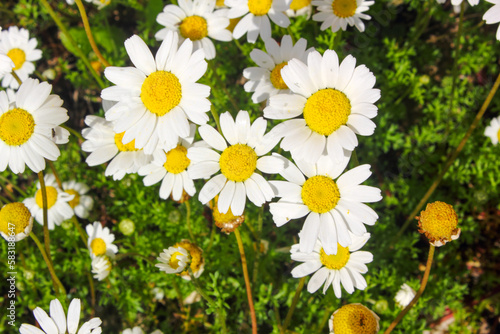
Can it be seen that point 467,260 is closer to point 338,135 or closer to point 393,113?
point 393,113

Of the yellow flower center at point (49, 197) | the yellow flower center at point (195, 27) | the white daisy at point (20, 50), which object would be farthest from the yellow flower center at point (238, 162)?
the white daisy at point (20, 50)

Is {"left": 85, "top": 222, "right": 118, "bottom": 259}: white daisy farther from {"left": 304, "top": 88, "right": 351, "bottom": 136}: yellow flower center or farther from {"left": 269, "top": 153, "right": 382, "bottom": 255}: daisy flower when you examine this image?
{"left": 304, "top": 88, "right": 351, "bottom": 136}: yellow flower center

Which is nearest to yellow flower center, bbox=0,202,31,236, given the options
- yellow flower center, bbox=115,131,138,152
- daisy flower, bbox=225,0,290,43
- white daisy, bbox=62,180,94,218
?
yellow flower center, bbox=115,131,138,152

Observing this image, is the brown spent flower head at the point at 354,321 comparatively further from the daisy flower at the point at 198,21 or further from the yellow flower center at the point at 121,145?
the daisy flower at the point at 198,21

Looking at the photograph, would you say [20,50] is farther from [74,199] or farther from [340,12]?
[340,12]

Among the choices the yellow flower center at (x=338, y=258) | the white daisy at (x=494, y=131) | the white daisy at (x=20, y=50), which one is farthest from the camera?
the white daisy at (x=20, y=50)

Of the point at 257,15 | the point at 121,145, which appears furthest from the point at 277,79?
the point at 121,145
